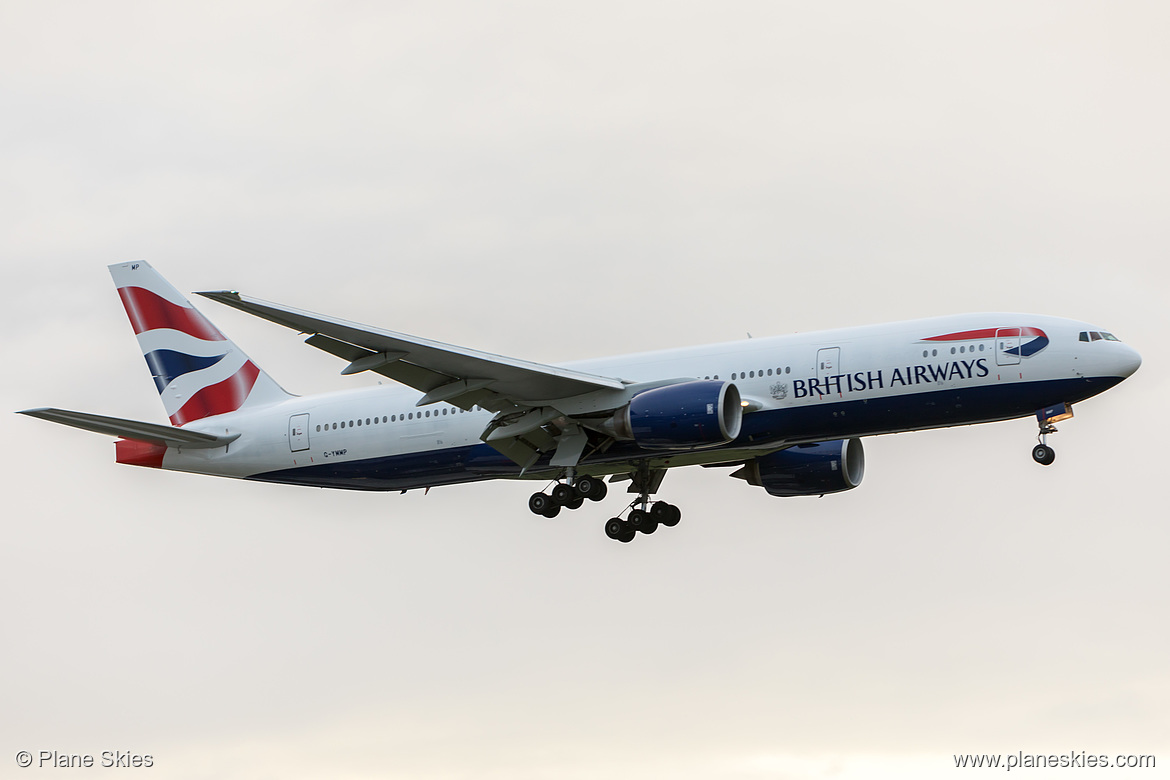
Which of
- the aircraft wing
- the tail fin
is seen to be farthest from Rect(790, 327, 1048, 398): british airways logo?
the tail fin

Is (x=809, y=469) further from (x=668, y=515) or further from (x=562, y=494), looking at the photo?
(x=562, y=494)

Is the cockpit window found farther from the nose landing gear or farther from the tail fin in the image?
the tail fin

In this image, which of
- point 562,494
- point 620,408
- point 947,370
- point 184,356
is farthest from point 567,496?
point 184,356

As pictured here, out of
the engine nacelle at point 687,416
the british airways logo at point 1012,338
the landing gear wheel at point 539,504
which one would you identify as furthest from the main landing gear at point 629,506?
the british airways logo at point 1012,338

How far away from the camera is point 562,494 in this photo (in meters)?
35.2

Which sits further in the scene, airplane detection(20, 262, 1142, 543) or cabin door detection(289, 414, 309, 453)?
cabin door detection(289, 414, 309, 453)

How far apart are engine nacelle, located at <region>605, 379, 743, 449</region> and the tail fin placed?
12.2 m

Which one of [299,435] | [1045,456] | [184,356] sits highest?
[184,356]

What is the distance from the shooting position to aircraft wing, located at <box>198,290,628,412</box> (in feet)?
94.3

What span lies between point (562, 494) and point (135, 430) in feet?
35.2

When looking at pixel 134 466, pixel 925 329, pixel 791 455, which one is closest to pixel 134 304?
pixel 134 466

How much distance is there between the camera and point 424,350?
3027cm

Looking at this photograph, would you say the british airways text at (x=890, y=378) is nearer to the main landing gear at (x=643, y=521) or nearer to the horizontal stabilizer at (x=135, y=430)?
the main landing gear at (x=643, y=521)

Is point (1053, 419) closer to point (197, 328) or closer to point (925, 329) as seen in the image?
point (925, 329)
